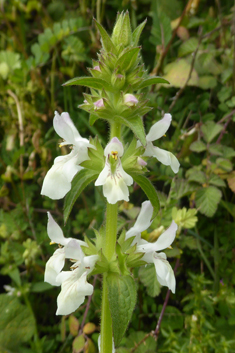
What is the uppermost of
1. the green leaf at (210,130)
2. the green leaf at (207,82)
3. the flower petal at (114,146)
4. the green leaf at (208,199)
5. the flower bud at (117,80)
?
the flower bud at (117,80)

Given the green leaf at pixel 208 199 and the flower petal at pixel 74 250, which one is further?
the green leaf at pixel 208 199

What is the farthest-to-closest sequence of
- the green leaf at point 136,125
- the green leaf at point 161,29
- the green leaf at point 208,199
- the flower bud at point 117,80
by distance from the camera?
the green leaf at point 161,29, the green leaf at point 208,199, the flower bud at point 117,80, the green leaf at point 136,125

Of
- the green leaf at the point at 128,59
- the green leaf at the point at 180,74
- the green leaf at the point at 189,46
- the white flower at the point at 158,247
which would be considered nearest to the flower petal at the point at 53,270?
the white flower at the point at 158,247

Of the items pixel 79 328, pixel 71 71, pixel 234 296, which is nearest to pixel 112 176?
pixel 234 296

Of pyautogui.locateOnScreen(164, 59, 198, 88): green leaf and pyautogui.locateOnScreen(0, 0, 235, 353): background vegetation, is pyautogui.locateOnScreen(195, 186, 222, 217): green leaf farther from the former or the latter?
pyautogui.locateOnScreen(164, 59, 198, 88): green leaf

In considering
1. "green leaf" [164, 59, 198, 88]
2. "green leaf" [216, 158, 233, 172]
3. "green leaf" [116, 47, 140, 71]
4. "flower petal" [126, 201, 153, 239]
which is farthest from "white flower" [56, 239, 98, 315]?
"green leaf" [164, 59, 198, 88]

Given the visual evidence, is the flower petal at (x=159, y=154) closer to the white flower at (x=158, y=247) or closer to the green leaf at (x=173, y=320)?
the white flower at (x=158, y=247)
